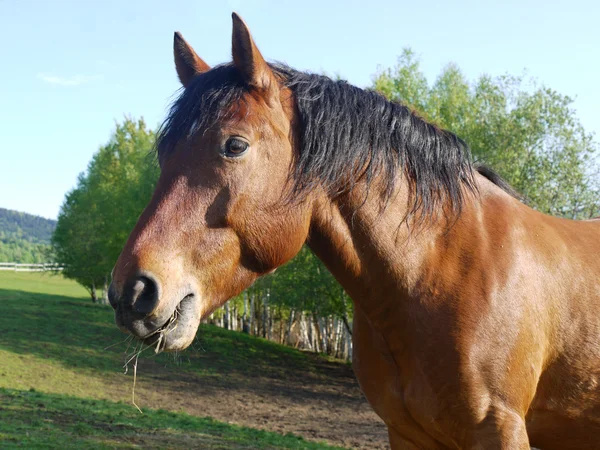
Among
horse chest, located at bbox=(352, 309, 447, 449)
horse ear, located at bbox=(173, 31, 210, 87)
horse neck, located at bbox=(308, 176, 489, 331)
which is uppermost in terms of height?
horse ear, located at bbox=(173, 31, 210, 87)

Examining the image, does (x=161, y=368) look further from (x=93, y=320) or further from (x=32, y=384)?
(x=93, y=320)

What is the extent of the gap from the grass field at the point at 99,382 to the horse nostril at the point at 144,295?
23 centimetres

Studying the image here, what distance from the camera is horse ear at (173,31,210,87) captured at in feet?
9.76

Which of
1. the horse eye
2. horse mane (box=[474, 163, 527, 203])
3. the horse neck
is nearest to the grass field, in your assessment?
the horse neck

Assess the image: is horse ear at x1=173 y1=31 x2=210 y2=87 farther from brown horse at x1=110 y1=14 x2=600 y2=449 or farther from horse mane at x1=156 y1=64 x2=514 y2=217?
horse mane at x1=156 y1=64 x2=514 y2=217

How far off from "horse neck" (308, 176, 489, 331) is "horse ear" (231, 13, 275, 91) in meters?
0.62

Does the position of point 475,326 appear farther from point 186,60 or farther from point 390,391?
point 186,60

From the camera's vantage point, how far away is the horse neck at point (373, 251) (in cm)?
270

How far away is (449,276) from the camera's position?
2.70 m

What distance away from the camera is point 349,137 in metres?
2.72

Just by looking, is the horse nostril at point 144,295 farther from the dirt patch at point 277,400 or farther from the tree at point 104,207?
the tree at point 104,207

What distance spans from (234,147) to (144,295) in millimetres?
745

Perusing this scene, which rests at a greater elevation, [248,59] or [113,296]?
[248,59]

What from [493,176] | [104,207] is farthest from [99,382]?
[104,207]
